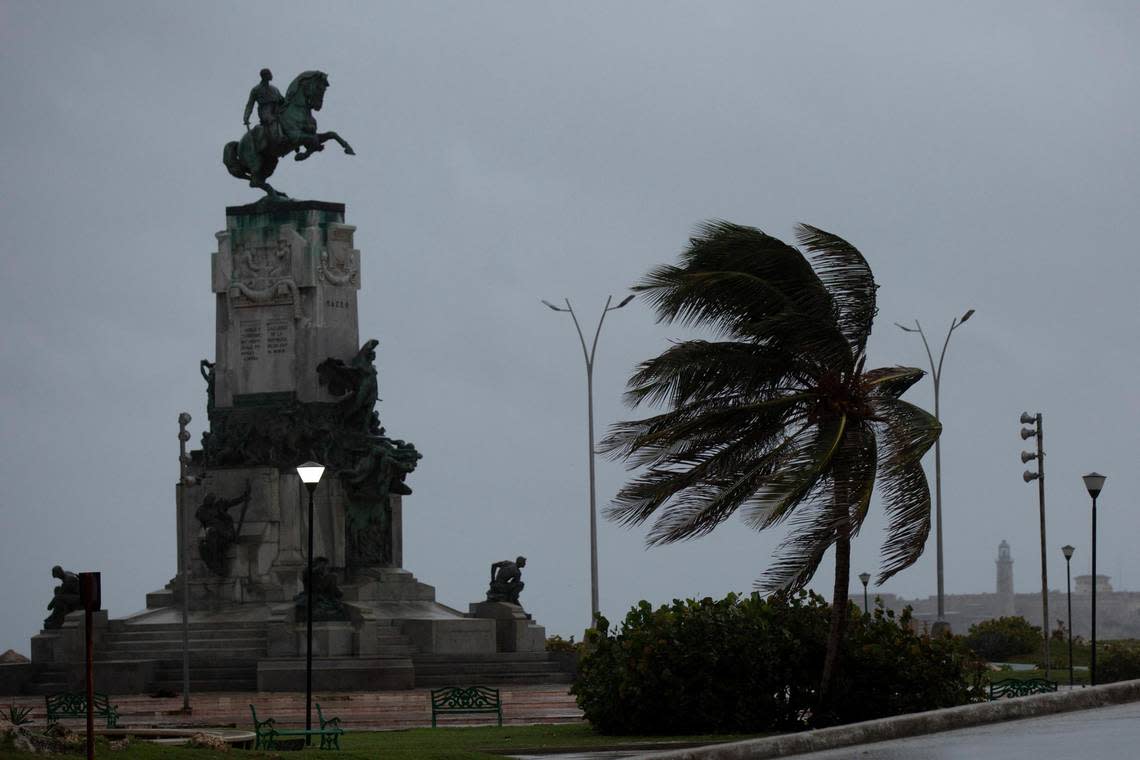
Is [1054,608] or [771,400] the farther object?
[1054,608]

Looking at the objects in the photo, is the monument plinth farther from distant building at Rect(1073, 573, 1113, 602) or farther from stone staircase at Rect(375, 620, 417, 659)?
distant building at Rect(1073, 573, 1113, 602)

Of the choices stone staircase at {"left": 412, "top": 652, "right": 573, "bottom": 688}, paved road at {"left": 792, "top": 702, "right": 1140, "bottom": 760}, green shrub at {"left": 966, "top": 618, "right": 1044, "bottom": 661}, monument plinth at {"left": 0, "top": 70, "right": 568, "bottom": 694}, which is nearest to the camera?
paved road at {"left": 792, "top": 702, "right": 1140, "bottom": 760}

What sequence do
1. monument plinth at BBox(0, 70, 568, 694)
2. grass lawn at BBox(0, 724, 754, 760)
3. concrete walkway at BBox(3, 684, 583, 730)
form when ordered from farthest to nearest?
1. monument plinth at BBox(0, 70, 568, 694)
2. concrete walkway at BBox(3, 684, 583, 730)
3. grass lawn at BBox(0, 724, 754, 760)

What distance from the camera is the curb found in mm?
21109

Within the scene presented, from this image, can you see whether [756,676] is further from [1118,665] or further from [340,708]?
[1118,665]

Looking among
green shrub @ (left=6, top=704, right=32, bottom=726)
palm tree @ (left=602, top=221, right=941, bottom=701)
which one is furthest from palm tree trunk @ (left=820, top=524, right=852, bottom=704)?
green shrub @ (left=6, top=704, right=32, bottom=726)

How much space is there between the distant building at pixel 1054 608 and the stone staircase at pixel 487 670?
75.9 m

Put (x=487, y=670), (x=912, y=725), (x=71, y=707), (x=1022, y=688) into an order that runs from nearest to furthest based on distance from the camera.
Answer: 1. (x=912, y=725)
2. (x=1022, y=688)
3. (x=71, y=707)
4. (x=487, y=670)

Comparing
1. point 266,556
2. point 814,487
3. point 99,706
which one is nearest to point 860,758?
point 814,487

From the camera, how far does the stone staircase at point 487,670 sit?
4375 centimetres

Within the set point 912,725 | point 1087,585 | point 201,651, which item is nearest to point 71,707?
point 201,651

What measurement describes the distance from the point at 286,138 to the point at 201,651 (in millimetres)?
12430

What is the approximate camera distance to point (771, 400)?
2727 cm

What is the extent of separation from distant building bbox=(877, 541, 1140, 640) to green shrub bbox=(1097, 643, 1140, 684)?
231ft
